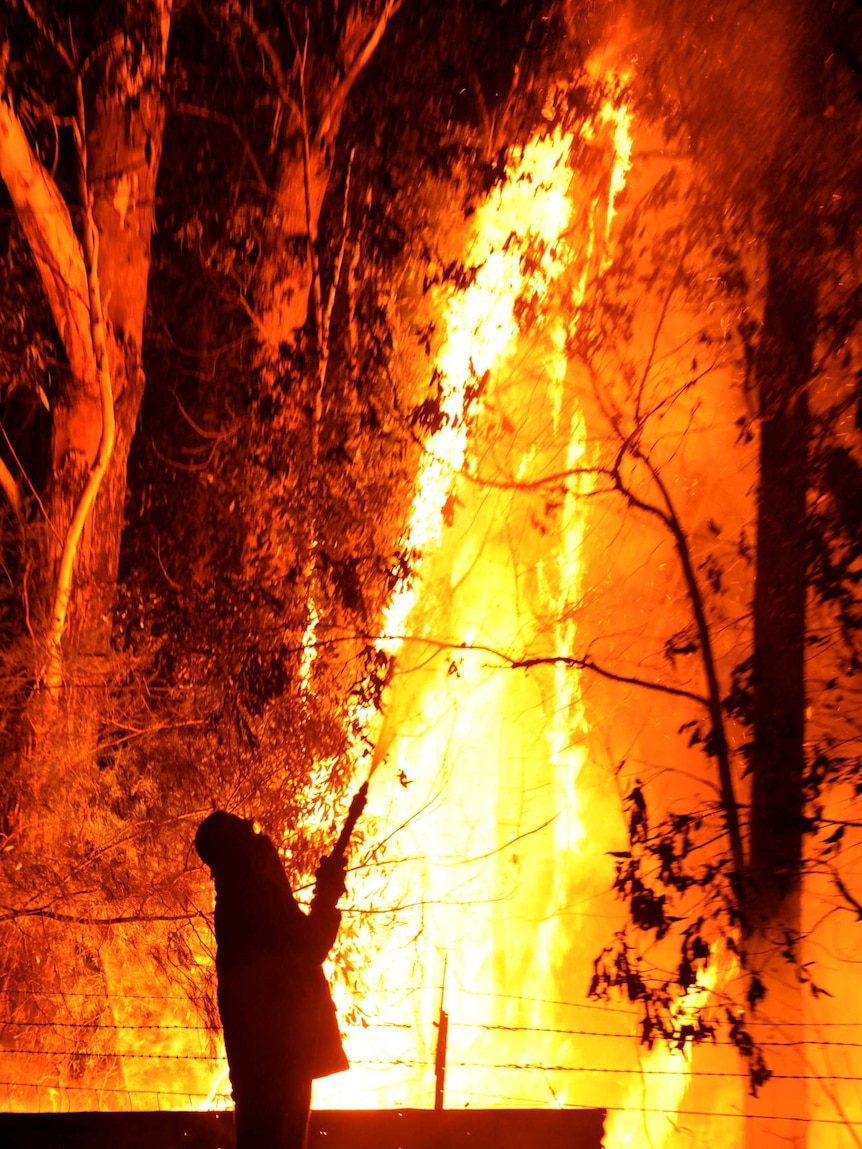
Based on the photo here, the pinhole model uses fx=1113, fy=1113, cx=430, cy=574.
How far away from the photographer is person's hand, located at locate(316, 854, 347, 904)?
3.27m

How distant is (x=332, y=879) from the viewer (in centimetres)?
327

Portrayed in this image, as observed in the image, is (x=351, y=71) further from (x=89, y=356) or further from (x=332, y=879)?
(x=332, y=879)

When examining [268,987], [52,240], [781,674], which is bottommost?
[268,987]

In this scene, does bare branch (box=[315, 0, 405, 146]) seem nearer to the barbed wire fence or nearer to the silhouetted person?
the barbed wire fence

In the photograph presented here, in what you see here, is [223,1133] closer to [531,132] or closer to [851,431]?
[851,431]

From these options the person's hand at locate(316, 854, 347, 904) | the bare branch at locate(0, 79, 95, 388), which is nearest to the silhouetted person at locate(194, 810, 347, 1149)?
the person's hand at locate(316, 854, 347, 904)

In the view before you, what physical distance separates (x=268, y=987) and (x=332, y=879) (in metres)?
0.35

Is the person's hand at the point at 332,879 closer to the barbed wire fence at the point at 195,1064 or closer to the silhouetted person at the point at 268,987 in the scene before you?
the silhouetted person at the point at 268,987

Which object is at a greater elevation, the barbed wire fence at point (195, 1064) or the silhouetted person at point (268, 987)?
the silhouetted person at point (268, 987)

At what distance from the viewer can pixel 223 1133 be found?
4.73m

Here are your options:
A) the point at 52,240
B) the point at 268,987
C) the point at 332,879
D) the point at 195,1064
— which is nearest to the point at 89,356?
the point at 52,240

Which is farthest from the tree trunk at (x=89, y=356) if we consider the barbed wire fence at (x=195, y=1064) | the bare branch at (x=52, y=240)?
the barbed wire fence at (x=195, y=1064)

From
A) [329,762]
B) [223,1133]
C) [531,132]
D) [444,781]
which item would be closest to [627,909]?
[444,781]

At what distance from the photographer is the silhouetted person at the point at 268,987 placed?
3074mm
